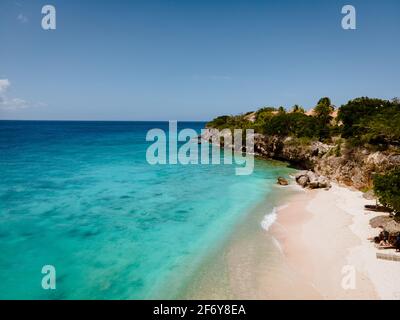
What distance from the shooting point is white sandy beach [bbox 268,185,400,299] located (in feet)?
42.4

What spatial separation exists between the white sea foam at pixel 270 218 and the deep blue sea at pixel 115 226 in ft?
6.34

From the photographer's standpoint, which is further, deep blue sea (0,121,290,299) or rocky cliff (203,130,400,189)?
rocky cliff (203,130,400,189)

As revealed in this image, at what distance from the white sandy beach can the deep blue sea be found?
412cm

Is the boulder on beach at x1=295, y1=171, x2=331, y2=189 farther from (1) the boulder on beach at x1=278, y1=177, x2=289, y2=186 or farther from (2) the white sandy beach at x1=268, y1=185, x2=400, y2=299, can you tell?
(2) the white sandy beach at x1=268, y1=185, x2=400, y2=299

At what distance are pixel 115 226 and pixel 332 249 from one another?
1417 cm

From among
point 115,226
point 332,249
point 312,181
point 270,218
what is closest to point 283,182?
point 312,181

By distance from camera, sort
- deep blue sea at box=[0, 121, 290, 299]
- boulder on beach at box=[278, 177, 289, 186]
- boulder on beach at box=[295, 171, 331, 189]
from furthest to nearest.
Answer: boulder on beach at box=[278, 177, 289, 186]
boulder on beach at box=[295, 171, 331, 189]
deep blue sea at box=[0, 121, 290, 299]

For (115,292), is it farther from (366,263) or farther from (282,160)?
(282,160)

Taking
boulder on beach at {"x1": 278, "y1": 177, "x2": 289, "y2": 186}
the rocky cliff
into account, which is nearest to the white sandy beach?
the rocky cliff

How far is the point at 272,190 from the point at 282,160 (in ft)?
61.4

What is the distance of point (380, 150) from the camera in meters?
28.8

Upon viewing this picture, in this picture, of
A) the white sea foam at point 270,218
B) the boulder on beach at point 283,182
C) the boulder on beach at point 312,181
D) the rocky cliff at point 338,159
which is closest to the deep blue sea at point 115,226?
the boulder on beach at point 283,182

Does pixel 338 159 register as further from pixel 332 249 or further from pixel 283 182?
pixel 332 249
